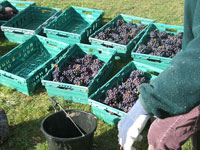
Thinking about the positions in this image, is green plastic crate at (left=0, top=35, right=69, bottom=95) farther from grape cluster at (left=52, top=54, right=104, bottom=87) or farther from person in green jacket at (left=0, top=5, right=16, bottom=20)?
person in green jacket at (left=0, top=5, right=16, bottom=20)

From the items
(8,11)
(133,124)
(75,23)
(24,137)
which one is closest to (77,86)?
(24,137)

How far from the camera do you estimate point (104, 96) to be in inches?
129

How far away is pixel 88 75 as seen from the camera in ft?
11.6

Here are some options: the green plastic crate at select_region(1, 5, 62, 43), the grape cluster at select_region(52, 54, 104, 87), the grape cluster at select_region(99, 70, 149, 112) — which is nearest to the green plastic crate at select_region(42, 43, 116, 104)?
the grape cluster at select_region(52, 54, 104, 87)

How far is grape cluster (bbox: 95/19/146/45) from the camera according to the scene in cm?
427

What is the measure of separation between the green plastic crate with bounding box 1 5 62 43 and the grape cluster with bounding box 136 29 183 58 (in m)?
1.77

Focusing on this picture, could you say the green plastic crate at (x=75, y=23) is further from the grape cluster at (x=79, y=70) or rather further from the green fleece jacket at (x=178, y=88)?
the green fleece jacket at (x=178, y=88)

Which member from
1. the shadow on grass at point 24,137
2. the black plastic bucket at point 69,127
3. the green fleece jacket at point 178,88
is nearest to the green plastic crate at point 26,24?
the shadow on grass at point 24,137

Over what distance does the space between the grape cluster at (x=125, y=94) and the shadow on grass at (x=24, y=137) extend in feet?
2.65

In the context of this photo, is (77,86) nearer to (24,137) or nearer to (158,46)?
(24,137)

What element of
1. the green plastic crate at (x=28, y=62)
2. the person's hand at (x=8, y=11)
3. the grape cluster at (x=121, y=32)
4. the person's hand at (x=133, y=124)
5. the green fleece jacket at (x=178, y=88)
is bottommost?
the green plastic crate at (x=28, y=62)

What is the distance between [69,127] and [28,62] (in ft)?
5.84

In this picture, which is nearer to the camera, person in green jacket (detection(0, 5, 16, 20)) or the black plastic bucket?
the black plastic bucket

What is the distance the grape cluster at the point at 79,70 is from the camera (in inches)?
134
